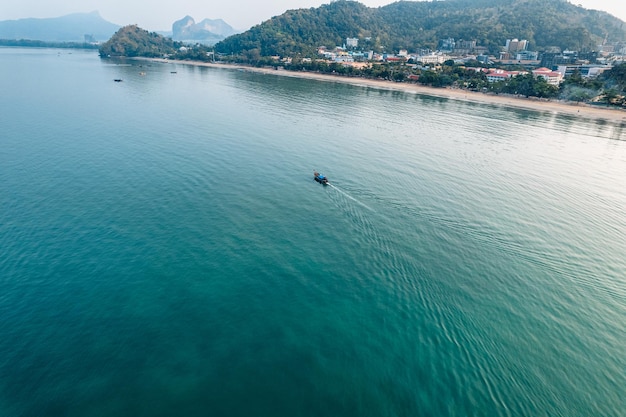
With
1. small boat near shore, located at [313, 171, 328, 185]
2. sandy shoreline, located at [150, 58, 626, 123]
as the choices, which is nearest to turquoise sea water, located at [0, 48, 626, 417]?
small boat near shore, located at [313, 171, 328, 185]

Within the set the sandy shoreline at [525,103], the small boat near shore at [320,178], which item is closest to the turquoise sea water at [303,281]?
the small boat near shore at [320,178]

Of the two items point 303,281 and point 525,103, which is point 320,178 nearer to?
point 303,281

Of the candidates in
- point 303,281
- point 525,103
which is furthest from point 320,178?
point 525,103

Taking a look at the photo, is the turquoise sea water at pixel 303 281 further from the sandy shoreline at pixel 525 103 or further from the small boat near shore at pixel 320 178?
the sandy shoreline at pixel 525 103

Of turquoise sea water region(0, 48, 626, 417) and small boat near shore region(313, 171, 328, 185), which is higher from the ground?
small boat near shore region(313, 171, 328, 185)

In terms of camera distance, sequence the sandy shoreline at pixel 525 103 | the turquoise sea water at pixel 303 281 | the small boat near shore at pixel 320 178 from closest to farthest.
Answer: the turquoise sea water at pixel 303 281 < the small boat near shore at pixel 320 178 < the sandy shoreline at pixel 525 103

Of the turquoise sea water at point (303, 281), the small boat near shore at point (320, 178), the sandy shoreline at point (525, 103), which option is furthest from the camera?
the sandy shoreline at point (525, 103)

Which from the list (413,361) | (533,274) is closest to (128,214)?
(413,361)

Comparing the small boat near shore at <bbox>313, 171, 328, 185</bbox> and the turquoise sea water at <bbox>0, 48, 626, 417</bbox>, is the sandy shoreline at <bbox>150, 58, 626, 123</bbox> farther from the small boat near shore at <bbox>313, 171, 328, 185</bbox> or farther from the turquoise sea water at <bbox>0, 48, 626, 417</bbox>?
the small boat near shore at <bbox>313, 171, 328, 185</bbox>
